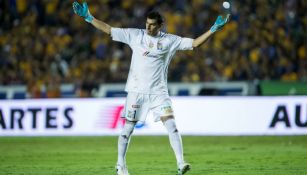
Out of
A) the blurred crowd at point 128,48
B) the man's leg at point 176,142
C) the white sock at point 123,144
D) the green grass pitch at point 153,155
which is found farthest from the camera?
the blurred crowd at point 128,48

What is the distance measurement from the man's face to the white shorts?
3.01 feet

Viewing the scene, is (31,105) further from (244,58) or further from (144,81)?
(144,81)

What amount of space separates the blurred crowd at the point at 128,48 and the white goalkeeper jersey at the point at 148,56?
1223 centimetres

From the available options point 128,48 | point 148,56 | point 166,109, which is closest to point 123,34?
point 148,56

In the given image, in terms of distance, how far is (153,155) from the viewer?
50.1ft

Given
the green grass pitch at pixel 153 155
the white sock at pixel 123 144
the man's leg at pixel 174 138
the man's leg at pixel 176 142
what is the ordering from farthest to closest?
the green grass pitch at pixel 153 155 < the white sock at pixel 123 144 < the man's leg at pixel 174 138 < the man's leg at pixel 176 142

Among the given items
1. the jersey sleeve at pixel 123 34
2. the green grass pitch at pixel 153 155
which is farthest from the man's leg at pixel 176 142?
the jersey sleeve at pixel 123 34

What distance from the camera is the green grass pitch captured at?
12250 millimetres

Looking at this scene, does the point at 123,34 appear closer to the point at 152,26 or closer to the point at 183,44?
the point at 152,26

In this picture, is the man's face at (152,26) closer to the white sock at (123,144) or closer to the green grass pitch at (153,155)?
the white sock at (123,144)

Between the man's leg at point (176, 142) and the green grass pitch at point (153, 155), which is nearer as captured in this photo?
the man's leg at point (176, 142)

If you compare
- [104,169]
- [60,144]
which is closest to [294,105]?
[60,144]

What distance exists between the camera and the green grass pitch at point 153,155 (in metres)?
12.2

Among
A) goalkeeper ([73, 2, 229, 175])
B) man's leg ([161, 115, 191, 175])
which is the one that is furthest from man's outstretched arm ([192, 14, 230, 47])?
man's leg ([161, 115, 191, 175])
